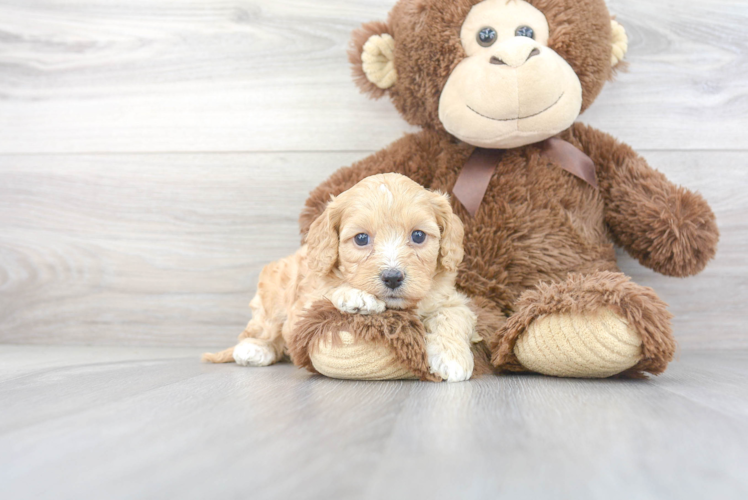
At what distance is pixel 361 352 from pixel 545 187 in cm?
69

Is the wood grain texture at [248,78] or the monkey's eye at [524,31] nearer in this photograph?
the monkey's eye at [524,31]

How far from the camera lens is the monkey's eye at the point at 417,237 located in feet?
3.97

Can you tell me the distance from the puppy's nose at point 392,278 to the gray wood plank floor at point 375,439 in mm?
195

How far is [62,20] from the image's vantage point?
192cm

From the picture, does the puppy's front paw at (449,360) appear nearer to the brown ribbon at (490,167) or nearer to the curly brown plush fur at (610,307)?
the curly brown plush fur at (610,307)

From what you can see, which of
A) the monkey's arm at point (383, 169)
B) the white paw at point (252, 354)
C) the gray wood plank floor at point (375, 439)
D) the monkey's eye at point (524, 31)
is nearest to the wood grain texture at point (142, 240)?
the monkey's arm at point (383, 169)

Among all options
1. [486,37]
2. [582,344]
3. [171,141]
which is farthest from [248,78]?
[582,344]

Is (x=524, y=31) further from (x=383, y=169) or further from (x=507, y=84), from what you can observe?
(x=383, y=169)

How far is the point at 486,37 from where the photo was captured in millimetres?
1407

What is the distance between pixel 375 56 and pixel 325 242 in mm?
589

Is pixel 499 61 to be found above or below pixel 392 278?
above

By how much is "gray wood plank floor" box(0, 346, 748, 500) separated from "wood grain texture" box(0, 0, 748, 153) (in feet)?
3.13

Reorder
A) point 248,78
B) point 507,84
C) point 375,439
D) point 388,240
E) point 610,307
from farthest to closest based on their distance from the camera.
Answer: point 248,78, point 507,84, point 388,240, point 610,307, point 375,439

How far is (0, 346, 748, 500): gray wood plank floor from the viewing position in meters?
0.60
